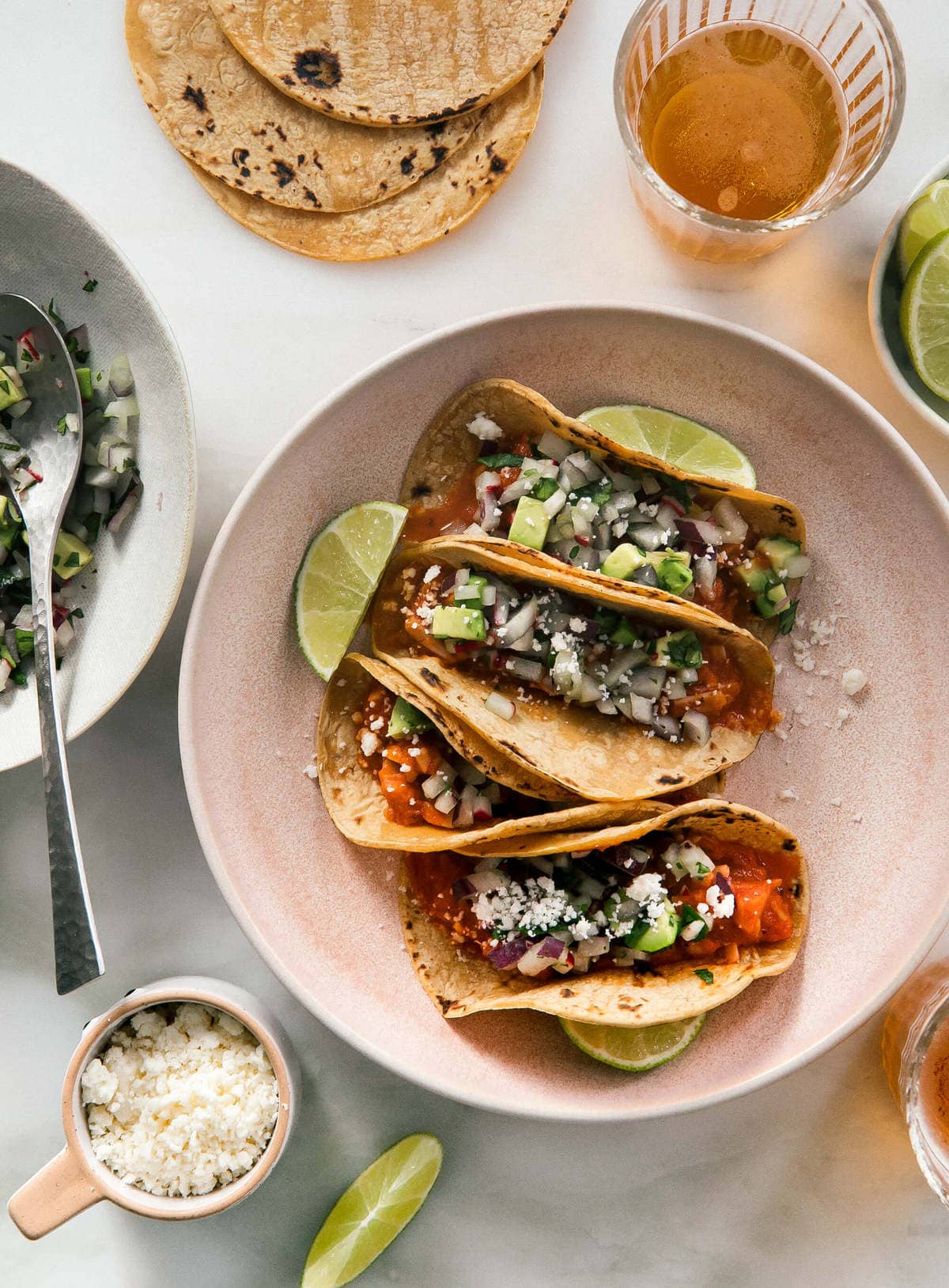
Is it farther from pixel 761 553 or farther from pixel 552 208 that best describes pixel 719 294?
pixel 761 553

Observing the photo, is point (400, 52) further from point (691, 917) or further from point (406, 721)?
point (691, 917)

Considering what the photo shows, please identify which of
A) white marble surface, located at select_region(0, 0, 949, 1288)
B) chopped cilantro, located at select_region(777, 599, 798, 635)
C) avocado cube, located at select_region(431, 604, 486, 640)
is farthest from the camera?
white marble surface, located at select_region(0, 0, 949, 1288)

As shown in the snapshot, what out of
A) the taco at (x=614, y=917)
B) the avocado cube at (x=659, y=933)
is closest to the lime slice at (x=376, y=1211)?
the taco at (x=614, y=917)

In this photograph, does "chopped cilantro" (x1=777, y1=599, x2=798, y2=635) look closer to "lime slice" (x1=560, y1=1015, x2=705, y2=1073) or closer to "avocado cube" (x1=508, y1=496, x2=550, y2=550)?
"avocado cube" (x1=508, y1=496, x2=550, y2=550)

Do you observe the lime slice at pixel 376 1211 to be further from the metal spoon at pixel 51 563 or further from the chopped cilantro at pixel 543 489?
the chopped cilantro at pixel 543 489

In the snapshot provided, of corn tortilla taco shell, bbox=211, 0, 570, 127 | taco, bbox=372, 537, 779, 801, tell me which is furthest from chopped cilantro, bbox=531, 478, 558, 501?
corn tortilla taco shell, bbox=211, 0, 570, 127

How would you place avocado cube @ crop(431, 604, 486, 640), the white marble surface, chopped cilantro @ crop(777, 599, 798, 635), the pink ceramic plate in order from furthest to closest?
1. the white marble surface
2. chopped cilantro @ crop(777, 599, 798, 635)
3. the pink ceramic plate
4. avocado cube @ crop(431, 604, 486, 640)

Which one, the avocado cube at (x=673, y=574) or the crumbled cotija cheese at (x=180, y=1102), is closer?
the avocado cube at (x=673, y=574)
